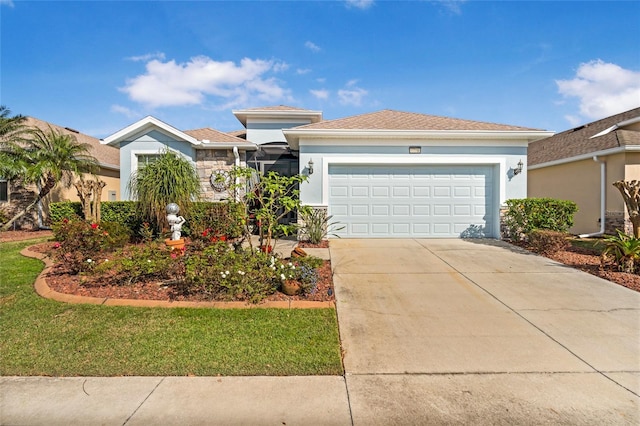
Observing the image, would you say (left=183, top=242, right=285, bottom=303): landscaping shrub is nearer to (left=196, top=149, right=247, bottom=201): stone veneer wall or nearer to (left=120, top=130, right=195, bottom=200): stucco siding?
(left=196, top=149, right=247, bottom=201): stone veneer wall

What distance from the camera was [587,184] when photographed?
38.9 ft

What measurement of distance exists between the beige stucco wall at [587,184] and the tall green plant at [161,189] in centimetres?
A: 1406

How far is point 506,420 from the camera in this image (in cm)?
242

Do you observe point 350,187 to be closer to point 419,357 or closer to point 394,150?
point 394,150

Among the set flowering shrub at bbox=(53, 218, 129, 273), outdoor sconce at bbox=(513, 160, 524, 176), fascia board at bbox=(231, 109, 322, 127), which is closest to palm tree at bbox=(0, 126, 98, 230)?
fascia board at bbox=(231, 109, 322, 127)

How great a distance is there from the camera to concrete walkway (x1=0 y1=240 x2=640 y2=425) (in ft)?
8.07

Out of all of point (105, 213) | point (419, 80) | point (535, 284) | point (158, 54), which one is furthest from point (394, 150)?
point (105, 213)

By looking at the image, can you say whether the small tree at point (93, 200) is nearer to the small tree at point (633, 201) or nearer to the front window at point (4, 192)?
the front window at point (4, 192)

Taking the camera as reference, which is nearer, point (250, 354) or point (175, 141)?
point (250, 354)

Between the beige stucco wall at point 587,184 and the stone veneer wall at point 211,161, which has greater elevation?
the stone veneer wall at point 211,161

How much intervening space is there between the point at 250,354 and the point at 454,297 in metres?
3.41

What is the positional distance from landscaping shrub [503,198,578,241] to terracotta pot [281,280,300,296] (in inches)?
290

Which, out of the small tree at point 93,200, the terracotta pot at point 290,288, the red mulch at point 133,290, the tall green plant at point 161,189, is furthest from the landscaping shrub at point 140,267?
the small tree at point 93,200

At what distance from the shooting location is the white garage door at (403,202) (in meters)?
10.1
